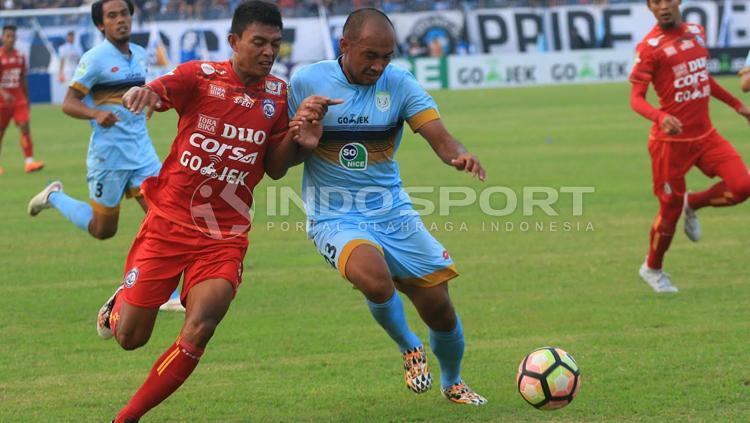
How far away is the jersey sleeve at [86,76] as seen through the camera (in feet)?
31.8

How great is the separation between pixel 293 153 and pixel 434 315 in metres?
1.28

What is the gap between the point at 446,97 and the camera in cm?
3331

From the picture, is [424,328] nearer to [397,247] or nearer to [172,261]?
[397,247]

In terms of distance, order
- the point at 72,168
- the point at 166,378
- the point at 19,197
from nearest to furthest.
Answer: the point at 166,378 < the point at 19,197 < the point at 72,168

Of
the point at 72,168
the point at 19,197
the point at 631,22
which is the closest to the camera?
the point at 19,197

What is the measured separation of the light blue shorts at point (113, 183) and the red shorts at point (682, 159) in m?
4.57

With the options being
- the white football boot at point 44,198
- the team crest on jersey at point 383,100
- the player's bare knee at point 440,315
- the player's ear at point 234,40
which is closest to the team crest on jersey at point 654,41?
the team crest on jersey at point 383,100

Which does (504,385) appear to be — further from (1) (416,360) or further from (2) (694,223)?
(2) (694,223)

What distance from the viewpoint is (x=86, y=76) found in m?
9.72

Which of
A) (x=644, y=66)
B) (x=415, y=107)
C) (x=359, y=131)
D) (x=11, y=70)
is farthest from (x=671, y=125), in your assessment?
(x=11, y=70)

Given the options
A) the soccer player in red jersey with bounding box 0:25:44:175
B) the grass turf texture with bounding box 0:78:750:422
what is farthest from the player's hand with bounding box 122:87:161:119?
the soccer player in red jersey with bounding box 0:25:44:175

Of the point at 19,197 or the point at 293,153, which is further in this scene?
the point at 19,197

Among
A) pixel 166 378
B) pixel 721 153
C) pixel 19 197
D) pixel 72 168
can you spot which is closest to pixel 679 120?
pixel 721 153

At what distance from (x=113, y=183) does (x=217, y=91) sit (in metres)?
3.94
